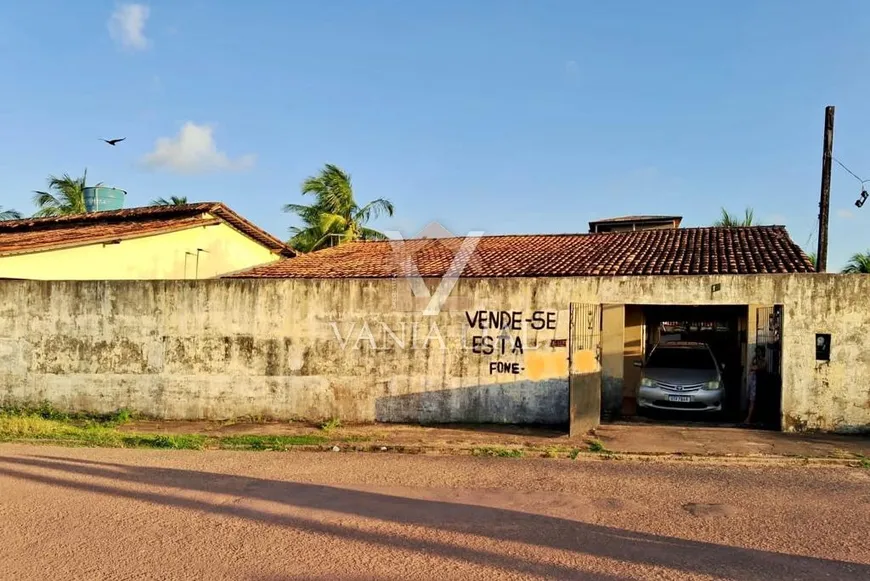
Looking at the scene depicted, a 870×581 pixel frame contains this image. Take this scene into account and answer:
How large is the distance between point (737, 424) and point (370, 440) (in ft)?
20.7

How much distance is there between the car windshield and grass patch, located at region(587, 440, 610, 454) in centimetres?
401

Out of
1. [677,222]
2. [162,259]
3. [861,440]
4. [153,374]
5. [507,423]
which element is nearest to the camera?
[861,440]

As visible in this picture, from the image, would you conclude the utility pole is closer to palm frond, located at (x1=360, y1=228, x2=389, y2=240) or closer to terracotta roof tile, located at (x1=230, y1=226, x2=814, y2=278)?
terracotta roof tile, located at (x1=230, y1=226, x2=814, y2=278)

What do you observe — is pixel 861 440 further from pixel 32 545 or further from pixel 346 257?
pixel 346 257

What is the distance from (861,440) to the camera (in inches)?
358

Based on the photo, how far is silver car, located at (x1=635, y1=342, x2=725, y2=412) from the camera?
11.1m

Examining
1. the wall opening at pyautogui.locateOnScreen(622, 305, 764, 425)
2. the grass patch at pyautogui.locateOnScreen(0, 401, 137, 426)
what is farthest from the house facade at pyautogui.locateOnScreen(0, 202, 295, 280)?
the wall opening at pyautogui.locateOnScreen(622, 305, 764, 425)

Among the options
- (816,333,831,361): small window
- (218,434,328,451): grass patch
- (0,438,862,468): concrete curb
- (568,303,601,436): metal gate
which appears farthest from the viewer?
(816,333,831,361): small window

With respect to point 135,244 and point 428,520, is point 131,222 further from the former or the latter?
point 428,520

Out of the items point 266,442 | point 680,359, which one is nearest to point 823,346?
point 680,359

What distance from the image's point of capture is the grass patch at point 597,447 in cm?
842

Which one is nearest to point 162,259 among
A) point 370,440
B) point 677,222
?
point 370,440

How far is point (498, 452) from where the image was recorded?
8.54 meters

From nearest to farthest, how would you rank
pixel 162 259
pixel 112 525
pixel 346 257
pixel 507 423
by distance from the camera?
pixel 112 525, pixel 507 423, pixel 162 259, pixel 346 257
